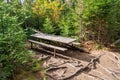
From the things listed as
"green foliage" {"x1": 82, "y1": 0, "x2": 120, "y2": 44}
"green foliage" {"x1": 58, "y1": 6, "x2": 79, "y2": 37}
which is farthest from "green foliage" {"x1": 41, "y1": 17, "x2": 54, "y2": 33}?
"green foliage" {"x1": 82, "y1": 0, "x2": 120, "y2": 44}

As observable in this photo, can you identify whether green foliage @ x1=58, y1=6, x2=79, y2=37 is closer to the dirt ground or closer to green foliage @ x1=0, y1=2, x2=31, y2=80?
the dirt ground

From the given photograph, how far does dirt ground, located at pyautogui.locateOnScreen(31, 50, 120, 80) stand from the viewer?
33.6 feet

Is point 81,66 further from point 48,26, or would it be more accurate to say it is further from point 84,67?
point 48,26

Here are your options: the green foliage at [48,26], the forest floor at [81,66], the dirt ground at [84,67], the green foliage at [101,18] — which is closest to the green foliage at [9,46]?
the forest floor at [81,66]

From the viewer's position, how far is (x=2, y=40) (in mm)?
8688

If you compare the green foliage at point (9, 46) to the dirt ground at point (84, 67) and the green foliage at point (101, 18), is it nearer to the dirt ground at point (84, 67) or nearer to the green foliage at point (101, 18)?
the dirt ground at point (84, 67)

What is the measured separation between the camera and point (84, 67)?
1112 centimetres

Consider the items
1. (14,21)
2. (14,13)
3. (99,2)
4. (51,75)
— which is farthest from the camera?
(14,13)

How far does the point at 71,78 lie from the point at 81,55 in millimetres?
3446

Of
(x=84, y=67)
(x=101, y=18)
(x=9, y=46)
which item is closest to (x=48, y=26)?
(x=101, y=18)

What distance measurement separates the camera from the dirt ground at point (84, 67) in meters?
10.2

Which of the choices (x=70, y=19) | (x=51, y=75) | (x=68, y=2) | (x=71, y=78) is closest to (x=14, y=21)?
(x=51, y=75)

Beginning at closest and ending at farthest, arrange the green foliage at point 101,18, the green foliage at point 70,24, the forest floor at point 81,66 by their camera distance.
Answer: the forest floor at point 81,66, the green foliage at point 101,18, the green foliage at point 70,24

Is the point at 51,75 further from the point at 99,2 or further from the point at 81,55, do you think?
the point at 99,2
